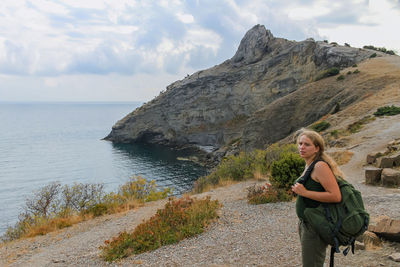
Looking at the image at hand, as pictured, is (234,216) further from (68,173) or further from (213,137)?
(213,137)

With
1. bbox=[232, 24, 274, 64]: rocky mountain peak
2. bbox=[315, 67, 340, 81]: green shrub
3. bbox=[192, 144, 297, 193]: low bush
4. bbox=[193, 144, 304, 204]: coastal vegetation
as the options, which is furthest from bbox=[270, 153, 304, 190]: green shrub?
bbox=[232, 24, 274, 64]: rocky mountain peak

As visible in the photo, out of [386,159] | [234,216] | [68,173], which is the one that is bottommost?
[68,173]

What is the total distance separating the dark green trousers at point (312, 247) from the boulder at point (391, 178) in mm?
10827

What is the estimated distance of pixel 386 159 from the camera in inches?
577

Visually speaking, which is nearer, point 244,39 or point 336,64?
point 336,64

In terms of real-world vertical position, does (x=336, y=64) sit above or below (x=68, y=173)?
above

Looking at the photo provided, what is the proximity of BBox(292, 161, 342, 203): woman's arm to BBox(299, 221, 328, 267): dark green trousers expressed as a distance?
46cm

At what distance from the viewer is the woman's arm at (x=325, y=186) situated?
3.89 meters

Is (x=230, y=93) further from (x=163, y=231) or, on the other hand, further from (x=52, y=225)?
(x=163, y=231)

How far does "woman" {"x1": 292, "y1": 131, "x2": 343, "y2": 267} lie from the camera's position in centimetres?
392

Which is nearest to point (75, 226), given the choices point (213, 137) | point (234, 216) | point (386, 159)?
point (234, 216)

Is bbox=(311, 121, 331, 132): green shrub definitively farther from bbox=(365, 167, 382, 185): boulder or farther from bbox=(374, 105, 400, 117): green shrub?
bbox=(365, 167, 382, 185): boulder

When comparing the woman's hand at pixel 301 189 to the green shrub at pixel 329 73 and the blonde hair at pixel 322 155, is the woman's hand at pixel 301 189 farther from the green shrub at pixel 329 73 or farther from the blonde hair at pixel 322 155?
the green shrub at pixel 329 73

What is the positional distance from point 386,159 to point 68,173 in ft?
170
